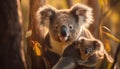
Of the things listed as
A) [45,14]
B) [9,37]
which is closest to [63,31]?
[45,14]

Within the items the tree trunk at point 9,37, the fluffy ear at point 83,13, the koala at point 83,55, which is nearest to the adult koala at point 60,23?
the fluffy ear at point 83,13

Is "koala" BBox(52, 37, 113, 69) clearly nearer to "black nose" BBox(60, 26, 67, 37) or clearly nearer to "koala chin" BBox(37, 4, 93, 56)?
"black nose" BBox(60, 26, 67, 37)

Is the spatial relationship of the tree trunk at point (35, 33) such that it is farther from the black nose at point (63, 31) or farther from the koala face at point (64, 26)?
the black nose at point (63, 31)

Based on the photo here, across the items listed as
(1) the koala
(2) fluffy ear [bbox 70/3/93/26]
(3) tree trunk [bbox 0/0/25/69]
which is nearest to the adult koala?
(2) fluffy ear [bbox 70/3/93/26]

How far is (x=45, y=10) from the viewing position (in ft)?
13.9

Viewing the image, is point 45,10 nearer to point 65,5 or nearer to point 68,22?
point 68,22

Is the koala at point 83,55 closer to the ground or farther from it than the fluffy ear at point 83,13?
closer to the ground

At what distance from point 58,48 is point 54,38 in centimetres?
18

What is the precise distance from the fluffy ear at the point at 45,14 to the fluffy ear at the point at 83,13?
23cm

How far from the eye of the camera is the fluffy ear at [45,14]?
417 centimetres

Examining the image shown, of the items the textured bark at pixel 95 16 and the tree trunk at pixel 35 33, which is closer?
the tree trunk at pixel 35 33

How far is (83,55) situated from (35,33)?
3.19 ft

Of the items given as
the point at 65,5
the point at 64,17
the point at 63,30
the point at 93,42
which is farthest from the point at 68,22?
the point at 93,42

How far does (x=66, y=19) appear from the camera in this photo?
4.26 meters
